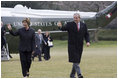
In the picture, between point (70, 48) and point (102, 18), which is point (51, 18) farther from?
point (70, 48)

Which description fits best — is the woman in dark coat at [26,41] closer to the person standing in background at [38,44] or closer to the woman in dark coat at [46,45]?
the person standing in background at [38,44]

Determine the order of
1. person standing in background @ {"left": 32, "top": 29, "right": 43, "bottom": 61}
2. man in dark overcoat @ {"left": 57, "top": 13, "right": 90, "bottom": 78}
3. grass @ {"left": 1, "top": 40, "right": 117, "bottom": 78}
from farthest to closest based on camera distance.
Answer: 1. person standing in background @ {"left": 32, "top": 29, "right": 43, "bottom": 61}
2. grass @ {"left": 1, "top": 40, "right": 117, "bottom": 78}
3. man in dark overcoat @ {"left": 57, "top": 13, "right": 90, "bottom": 78}

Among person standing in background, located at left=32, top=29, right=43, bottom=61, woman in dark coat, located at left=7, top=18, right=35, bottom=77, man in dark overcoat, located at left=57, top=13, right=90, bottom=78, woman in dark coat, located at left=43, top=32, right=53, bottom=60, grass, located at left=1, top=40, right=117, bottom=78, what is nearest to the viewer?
man in dark overcoat, located at left=57, top=13, right=90, bottom=78

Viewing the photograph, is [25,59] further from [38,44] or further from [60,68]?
[38,44]

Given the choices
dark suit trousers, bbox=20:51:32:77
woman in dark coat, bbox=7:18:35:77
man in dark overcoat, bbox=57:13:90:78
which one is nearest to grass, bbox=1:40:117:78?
dark suit trousers, bbox=20:51:32:77

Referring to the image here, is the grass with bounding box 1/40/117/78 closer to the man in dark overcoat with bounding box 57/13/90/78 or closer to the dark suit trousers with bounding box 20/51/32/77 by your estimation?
the dark suit trousers with bounding box 20/51/32/77

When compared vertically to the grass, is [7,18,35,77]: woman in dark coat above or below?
above

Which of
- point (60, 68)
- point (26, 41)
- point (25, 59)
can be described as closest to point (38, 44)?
point (60, 68)

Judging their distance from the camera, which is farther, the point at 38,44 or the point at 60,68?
the point at 38,44

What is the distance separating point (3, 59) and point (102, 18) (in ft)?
20.5

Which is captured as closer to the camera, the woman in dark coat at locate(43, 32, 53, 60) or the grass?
the grass

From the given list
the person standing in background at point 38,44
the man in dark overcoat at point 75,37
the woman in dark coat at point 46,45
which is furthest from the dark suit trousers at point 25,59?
the woman in dark coat at point 46,45

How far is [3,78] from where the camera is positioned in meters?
12.3

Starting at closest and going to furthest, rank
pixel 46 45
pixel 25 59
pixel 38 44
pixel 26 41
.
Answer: pixel 26 41 → pixel 25 59 → pixel 38 44 → pixel 46 45
